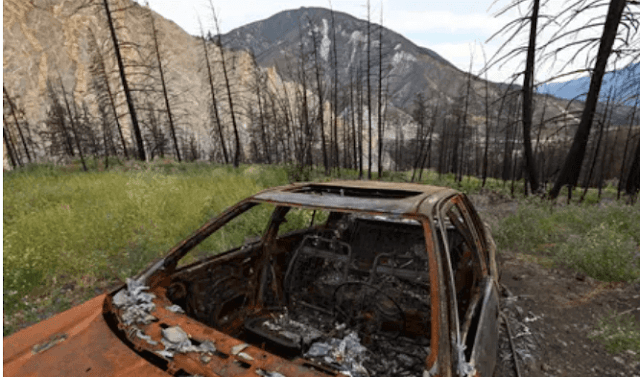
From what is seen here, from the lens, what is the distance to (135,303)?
199cm

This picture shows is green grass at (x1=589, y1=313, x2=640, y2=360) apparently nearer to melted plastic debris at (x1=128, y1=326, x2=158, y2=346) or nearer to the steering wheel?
the steering wheel

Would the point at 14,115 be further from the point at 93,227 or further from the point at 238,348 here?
the point at 238,348

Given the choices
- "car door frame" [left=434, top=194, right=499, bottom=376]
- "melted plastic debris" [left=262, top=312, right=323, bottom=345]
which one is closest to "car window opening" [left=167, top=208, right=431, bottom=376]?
"melted plastic debris" [left=262, top=312, right=323, bottom=345]

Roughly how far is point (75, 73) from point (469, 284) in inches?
3002

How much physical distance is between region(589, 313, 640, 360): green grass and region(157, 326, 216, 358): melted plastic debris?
419cm

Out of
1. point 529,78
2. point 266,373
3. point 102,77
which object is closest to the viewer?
point 266,373

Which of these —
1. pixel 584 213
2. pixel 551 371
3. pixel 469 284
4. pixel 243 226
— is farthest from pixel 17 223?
pixel 584 213

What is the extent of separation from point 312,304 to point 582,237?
630 centimetres

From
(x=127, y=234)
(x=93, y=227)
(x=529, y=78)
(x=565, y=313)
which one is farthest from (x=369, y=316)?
(x=529, y=78)

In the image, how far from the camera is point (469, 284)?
2912 mm

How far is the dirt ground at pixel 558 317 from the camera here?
3.10 meters

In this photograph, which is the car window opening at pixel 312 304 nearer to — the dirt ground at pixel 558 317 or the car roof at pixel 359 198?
the car roof at pixel 359 198

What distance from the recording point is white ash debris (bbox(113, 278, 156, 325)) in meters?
1.85

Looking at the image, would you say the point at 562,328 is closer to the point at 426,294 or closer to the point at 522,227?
the point at 426,294
